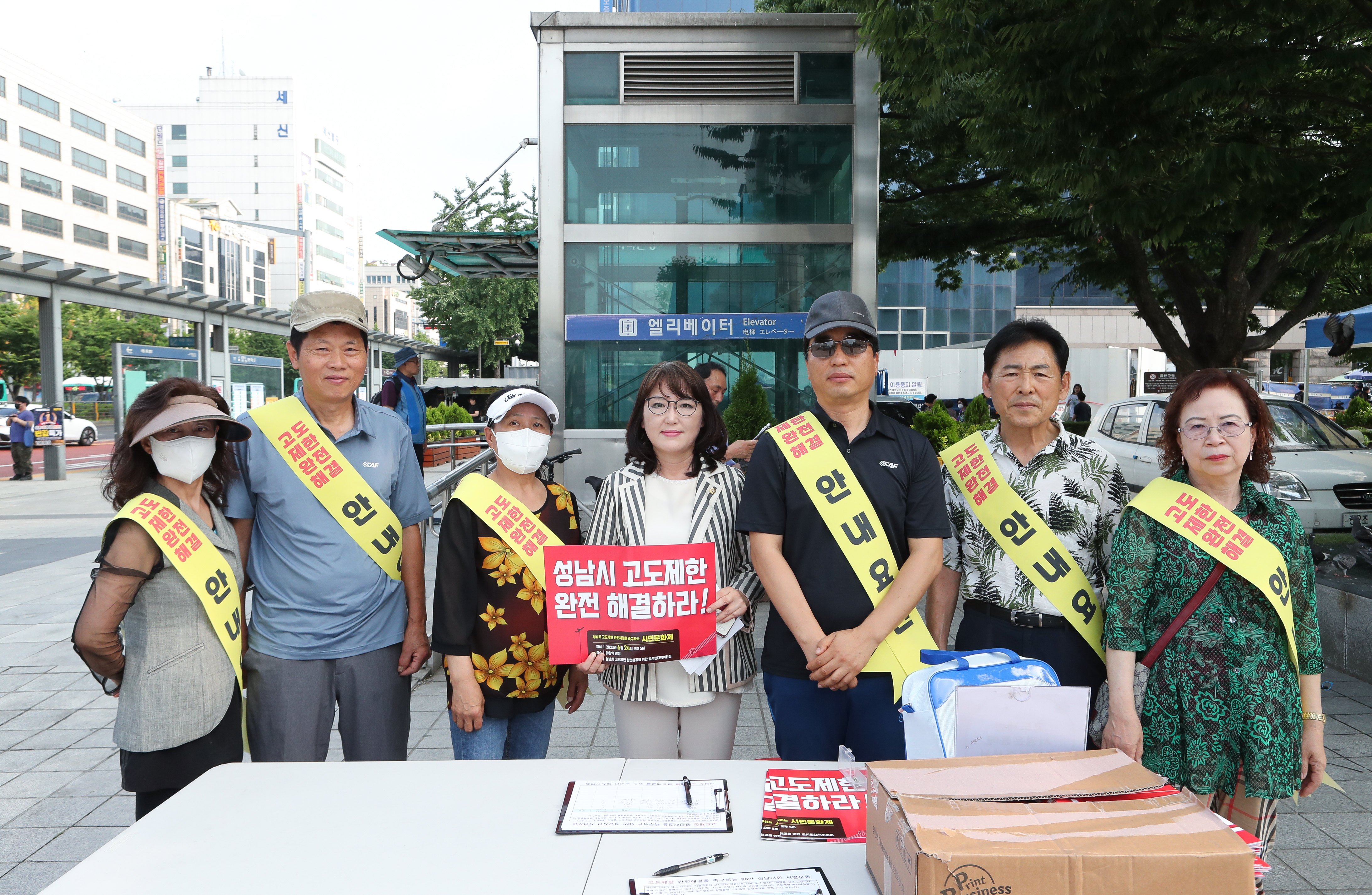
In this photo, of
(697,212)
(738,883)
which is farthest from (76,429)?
(738,883)

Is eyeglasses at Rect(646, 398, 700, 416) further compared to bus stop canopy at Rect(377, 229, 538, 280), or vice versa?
bus stop canopy at Rect(377, 229, 538, 280)

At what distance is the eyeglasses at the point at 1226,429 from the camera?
2256mm

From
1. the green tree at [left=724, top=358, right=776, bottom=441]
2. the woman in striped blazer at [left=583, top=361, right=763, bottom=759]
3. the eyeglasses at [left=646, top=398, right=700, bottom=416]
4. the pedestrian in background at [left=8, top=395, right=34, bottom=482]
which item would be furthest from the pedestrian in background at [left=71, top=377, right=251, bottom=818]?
the pedestrian in background at [left=8, top=395, right=34, bottom=482]

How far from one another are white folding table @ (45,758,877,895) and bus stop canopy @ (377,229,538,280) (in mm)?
7992

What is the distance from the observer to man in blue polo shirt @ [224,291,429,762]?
2625 millimetres

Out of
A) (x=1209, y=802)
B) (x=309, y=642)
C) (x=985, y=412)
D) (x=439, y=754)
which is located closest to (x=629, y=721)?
(x=309, y=642)

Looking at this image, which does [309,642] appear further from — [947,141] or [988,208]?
[988,208]

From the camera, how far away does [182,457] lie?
246cm

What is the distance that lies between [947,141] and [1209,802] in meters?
11.2

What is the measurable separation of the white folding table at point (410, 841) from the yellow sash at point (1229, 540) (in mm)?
1133

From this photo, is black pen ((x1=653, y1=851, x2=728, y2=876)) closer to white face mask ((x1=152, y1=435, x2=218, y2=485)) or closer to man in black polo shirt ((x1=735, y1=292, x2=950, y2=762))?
man in black polo shirt ((x1=735, y1=292, x2=950, y2=762))

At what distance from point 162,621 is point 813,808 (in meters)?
1.84

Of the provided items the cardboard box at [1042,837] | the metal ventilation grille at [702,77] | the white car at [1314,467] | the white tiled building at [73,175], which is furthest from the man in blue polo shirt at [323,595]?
the white tiled building at [73,175]

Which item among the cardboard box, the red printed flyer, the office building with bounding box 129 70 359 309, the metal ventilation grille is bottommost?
→ the red printed flyer
